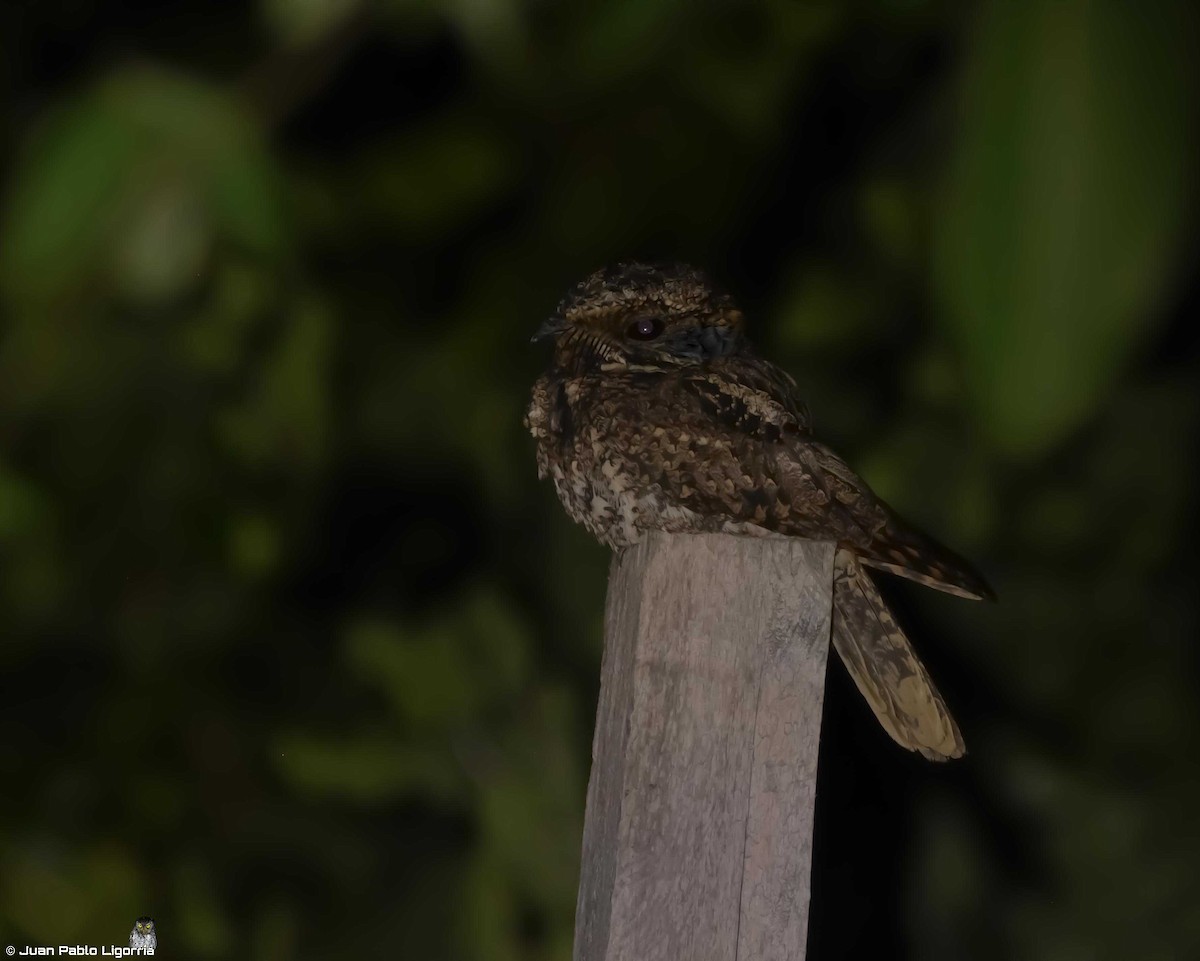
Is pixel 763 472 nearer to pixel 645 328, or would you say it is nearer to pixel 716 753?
pixel 645 328

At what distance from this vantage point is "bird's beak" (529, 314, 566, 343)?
6.07 ft

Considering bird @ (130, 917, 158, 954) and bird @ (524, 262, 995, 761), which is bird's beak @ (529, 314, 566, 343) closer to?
bird @ (524, 262, 995, 761)

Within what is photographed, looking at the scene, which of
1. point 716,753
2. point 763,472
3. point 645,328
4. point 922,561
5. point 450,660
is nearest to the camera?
point 716,753

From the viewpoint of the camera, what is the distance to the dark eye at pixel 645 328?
1.82 meters

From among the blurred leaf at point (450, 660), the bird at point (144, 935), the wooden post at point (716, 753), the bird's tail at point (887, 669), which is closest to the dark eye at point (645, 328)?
the bird's tail at point (887, 669)

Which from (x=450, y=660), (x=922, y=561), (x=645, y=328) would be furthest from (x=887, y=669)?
(x=450, y=660)

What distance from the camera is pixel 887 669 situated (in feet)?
4.74

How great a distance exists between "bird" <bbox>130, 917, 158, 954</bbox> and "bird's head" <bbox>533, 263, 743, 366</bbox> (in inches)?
63.7

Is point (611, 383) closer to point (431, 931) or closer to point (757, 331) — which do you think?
point (757, 331)

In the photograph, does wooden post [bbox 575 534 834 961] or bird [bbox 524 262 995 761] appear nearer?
wooden post [bbox 575 534 834 961]

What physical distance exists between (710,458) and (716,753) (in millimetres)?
517

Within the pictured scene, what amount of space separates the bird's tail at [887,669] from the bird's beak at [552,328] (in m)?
0.56

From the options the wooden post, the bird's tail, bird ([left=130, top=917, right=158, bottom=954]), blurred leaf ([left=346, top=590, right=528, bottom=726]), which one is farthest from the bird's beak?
bird ([left=130, top=917, right=158, bottom=954])

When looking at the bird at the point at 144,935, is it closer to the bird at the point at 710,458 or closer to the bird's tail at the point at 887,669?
the bird at the point at 710,458
